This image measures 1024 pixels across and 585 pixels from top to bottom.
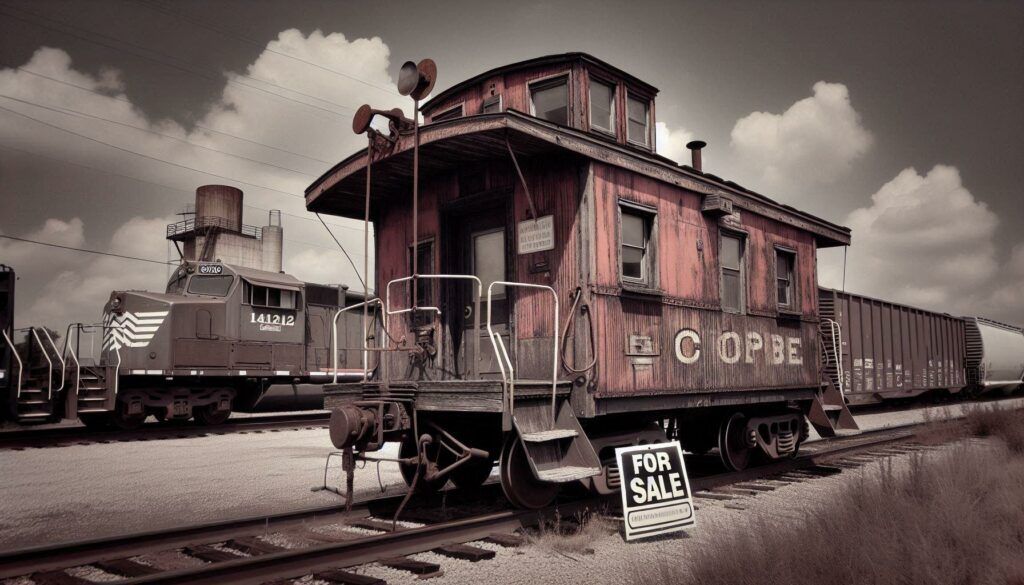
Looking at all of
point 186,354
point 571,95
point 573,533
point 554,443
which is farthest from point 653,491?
point 186,354

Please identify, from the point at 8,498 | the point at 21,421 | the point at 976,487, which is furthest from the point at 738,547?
the point at 21,421

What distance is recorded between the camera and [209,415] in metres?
16.2

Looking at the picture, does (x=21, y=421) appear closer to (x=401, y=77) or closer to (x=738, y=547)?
(x=401, y=77)

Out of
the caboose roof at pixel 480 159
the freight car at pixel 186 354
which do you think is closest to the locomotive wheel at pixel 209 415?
the freight car at pixel 186 354

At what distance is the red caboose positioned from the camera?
6.41 m

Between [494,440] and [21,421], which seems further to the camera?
[21,421]

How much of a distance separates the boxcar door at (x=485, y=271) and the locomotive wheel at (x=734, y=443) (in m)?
3.51

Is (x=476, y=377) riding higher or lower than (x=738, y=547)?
higher

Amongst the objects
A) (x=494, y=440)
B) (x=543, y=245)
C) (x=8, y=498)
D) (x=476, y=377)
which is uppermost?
(x=543, y=245)

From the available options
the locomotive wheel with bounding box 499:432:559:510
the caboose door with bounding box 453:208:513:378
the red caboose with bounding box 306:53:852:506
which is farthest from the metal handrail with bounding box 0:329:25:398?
the locomotive wheel with bounding box 499:432:559:510

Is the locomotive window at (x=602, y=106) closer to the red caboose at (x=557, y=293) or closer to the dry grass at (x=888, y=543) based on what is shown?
the red caboose at (x=557, y=293)

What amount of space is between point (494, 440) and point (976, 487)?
16.0ft

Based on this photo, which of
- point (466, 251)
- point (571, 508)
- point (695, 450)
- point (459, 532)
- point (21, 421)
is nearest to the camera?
point (459, 532)

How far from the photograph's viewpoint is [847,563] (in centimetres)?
433
